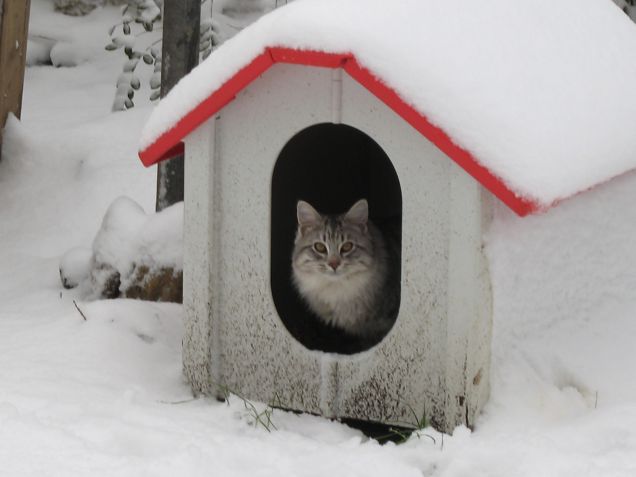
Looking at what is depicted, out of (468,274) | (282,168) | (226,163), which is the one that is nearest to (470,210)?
(468,274)

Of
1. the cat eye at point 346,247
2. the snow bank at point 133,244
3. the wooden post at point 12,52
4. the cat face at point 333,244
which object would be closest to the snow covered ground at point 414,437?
the snow bank at point 133,244

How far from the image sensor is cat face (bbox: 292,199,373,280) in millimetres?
4133

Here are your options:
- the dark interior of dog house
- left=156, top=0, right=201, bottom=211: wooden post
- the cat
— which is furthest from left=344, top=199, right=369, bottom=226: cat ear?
left=156, top=0, right=201, bottom=211: wooden post

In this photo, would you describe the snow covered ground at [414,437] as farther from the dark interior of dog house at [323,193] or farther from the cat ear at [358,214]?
the cat ear at [358,214]

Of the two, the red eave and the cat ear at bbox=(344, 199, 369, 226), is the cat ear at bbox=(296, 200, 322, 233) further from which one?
the red eave

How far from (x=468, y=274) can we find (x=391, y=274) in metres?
0.91

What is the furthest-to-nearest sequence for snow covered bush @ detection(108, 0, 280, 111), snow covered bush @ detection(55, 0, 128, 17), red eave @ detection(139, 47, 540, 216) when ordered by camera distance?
1. snow covered bush @ detection(55, 0, 128, 17)
2. snow covered bush @ detection(108, 0, 280, 111)
3. red eave @ detection(139, 47, 540, 216)

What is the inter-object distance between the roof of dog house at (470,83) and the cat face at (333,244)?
633 millimetres

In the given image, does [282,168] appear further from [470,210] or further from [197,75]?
[470,210]

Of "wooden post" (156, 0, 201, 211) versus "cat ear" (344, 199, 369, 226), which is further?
"wooden post" (156, 0, 201, 211)

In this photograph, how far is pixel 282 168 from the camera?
181 inches

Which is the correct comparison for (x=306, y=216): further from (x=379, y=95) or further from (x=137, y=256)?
(x=137, y=256)

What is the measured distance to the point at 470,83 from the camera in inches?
132

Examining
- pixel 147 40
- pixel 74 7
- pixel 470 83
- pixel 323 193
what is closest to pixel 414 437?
pixel 470 83
